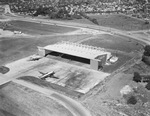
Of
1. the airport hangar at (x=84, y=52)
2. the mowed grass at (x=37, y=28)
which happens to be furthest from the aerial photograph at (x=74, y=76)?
the mowed grass at (x=37, y=28)

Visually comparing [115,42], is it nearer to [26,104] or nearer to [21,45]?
[21,45]

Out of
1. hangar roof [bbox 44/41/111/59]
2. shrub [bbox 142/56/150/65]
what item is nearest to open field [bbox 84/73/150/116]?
hangar roof [bbox 44/41/111/59]

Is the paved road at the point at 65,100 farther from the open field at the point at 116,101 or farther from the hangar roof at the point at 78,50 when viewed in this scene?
the hangar roof at the point at 78,50

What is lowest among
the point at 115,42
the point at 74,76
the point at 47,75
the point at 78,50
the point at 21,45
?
the point at 74,76

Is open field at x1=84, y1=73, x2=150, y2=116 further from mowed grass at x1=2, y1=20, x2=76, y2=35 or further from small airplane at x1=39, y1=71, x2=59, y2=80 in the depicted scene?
mowed grass at x1=2, y1=20, x2=76, y2=35

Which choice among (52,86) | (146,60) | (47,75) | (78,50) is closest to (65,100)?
(52,86)

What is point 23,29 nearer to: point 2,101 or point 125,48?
point 125,48
